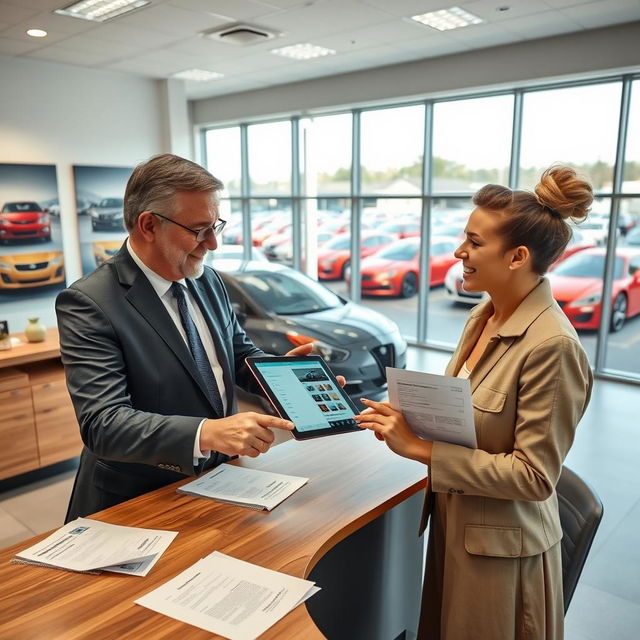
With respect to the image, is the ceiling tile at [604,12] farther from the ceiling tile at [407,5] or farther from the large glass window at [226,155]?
the large glass window at [226,155]

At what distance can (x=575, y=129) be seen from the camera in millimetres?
5777

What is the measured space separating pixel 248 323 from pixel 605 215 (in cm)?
366

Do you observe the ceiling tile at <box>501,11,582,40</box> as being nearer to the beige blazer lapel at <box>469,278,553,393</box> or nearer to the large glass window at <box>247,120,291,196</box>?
the large glass window at <box>247,120,291,196</box>

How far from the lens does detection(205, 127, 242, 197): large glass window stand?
8906mm

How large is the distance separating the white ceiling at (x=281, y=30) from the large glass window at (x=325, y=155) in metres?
0.90

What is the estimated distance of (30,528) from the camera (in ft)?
10.4

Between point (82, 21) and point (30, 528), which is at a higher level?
point (82, 21)

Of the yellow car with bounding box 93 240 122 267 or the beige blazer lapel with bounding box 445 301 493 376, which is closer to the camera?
the beige blazer lapel with bounding box 445 301 493 376

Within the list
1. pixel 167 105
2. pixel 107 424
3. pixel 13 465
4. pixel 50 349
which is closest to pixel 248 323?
pixel 50 349

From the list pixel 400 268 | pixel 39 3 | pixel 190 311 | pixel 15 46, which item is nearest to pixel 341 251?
pixel 400 268

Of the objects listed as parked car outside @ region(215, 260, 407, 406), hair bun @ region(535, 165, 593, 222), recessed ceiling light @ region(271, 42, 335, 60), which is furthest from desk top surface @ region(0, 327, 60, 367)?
recessed ceiling light @ region(271, 42, 335, 60)

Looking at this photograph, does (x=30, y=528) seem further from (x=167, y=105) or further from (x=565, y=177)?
(x=167, y=105)

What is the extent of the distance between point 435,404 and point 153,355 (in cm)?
75

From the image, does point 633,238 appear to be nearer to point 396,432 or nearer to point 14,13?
point 396,432
